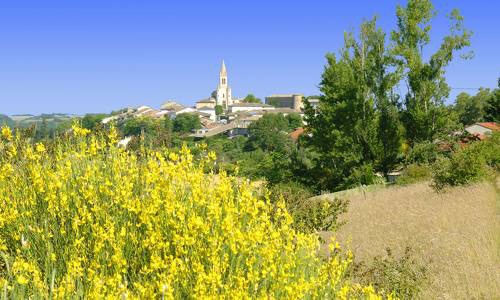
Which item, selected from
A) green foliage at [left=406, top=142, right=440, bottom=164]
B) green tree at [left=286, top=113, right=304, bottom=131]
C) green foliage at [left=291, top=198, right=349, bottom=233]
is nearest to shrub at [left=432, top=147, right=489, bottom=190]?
green foliage at [left=291, top=198, right=349, bottom=233]

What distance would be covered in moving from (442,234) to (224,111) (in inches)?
6638

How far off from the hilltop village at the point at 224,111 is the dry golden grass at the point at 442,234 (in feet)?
258

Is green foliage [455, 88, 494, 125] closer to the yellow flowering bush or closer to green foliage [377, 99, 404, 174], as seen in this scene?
green foliage [377, 99, 404, 174]

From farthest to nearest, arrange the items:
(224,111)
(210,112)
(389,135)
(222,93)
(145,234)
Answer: (222,93) < (224,111) < (210,112) < (389,135) < (145,234)

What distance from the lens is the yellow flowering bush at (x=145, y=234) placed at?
163 inches

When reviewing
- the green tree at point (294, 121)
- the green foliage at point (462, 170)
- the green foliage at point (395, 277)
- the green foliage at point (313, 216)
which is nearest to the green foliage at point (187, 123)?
the green tree at point (294, 121)

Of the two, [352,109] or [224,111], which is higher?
[352,109]

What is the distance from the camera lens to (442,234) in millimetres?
9305

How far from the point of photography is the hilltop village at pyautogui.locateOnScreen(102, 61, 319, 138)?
117062 mm

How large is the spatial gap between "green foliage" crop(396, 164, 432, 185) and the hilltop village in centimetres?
7101

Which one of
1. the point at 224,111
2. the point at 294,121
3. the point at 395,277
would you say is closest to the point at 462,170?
the point at 395,277

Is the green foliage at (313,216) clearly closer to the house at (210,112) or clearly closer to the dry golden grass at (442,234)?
the dry golden grass at (442,234)

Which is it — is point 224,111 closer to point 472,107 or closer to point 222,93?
point 222,93

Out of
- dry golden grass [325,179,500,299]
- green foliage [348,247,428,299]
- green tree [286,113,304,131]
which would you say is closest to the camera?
green foliage [348,247,428,299]
